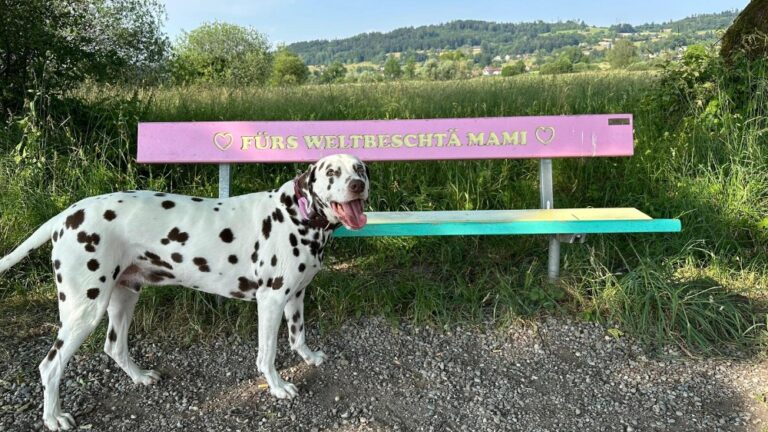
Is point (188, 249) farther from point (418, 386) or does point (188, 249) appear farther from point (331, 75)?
point (331, 75)

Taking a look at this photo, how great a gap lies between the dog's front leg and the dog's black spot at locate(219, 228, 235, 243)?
1.07 feet

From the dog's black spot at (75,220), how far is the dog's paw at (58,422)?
0.90 m

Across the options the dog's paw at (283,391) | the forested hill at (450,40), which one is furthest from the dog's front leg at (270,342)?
the forested hill at (450,40)

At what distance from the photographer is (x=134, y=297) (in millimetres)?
3037

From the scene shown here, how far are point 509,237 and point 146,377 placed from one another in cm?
265

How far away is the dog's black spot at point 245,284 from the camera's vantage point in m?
2.84

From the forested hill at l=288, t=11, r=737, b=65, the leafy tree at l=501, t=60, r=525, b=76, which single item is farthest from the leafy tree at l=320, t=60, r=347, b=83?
the forested hill at l=288, t=11, r=737, b=65

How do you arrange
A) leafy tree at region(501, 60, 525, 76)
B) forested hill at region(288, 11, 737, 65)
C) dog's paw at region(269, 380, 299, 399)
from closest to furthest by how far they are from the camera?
dog's paw at region(269, 380, 299, 399) → leafy tree at region(501, 60, 525, 76) → forested hill at region(288, 11, 737, 65)

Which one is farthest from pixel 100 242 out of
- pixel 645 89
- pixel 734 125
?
pixel 645 89

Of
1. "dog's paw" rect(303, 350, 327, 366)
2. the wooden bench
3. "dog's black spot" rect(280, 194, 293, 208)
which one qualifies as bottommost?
"dog's paw" rect(303, 350, 327, 366)

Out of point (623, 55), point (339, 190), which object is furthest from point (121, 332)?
point (623, 55)

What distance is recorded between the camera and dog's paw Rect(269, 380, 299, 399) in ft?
9.43

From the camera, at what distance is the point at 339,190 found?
2.62 m

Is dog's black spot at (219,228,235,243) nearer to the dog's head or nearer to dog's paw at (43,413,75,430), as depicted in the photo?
the dog's head
